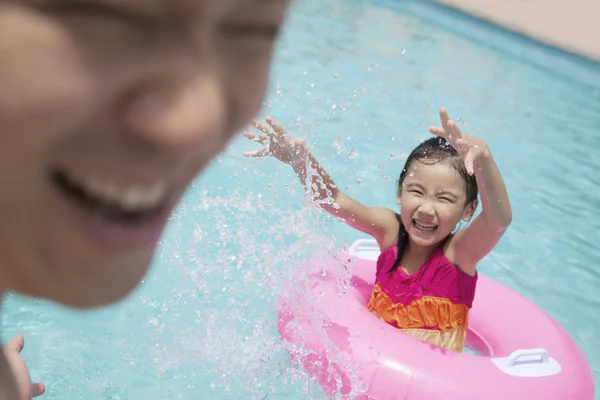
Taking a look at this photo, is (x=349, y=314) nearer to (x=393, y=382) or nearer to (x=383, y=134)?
(x=393, y=382)

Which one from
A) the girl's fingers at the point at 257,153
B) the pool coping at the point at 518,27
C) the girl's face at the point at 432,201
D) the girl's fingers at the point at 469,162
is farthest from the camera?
the pool coping at the point at 518,27

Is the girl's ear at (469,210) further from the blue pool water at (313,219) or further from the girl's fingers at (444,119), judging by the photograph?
the blue pool water at (313,219)

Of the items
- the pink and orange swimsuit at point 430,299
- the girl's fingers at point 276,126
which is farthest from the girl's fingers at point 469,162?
the girl's fingers at point 276,126

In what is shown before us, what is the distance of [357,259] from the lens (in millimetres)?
3441

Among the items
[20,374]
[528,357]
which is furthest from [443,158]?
[20,374]

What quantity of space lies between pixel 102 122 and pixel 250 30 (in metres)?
0.17

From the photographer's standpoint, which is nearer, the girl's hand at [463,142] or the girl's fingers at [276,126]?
the girl's hand at [463,142]

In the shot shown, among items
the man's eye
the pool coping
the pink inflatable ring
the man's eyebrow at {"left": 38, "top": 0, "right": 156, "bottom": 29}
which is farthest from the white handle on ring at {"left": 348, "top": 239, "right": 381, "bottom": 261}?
the pool coping

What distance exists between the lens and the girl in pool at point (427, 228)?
2.71 metres

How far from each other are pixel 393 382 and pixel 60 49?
225 centimetres

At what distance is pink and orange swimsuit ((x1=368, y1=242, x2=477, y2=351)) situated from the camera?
291cm

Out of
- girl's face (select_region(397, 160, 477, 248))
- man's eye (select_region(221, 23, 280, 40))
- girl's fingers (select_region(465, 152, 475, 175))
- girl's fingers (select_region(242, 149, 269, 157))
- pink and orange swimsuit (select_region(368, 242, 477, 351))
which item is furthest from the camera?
pink and orange swimsuit (select_region(368, 242, 477, 351))

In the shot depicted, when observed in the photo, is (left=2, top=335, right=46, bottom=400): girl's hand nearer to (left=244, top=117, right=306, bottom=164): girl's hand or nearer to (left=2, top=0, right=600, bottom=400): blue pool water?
(left=2, top=0, right=600, bottom=400): blue pool water

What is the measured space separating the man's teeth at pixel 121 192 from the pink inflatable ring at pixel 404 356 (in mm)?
2112
